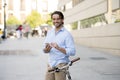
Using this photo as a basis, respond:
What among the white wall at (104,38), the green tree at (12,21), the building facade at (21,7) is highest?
the building facade at (21,7)

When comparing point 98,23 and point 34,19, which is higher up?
point 34,19

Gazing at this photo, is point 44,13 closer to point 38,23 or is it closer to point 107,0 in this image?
point 38,23

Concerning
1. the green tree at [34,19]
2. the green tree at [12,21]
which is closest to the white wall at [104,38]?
the green tree at [34,19]

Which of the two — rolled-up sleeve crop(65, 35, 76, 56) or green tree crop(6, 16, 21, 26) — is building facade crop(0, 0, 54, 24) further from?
rolled-up sleeve crop(65, 35, 76, 56)

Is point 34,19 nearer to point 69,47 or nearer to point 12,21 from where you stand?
point 12,21

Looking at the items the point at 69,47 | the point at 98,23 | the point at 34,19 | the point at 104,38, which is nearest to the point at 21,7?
the point at 34,19

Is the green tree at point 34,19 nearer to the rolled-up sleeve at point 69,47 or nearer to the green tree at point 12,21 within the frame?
the green tree at point 12,21

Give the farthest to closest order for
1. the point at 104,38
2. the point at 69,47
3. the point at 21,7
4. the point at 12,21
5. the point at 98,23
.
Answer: the point at 21,7, the point at 12,21, the point at 98,23, the point at 104,38, the point at 69,47

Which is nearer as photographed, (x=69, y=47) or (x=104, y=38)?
(x=69, y=47)

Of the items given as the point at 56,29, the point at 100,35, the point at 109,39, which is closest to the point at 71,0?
the point at 100,35

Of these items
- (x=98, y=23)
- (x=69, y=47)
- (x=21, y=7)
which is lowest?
(x=69, y=47)

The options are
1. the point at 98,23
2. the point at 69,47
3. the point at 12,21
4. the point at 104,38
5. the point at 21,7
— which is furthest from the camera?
the point at 21,7

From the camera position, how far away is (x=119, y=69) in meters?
15.8

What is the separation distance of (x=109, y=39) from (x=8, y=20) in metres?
94.0
